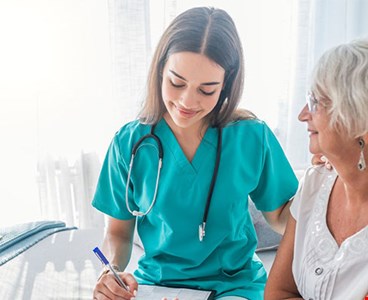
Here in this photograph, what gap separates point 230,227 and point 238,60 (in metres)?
0.44

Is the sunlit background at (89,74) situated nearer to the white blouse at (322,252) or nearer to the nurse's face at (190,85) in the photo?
the nurse's face at (190,85)

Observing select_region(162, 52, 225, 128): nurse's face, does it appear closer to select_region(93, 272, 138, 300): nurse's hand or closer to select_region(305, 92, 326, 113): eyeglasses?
→ select_region(305, 92, 326, 113): eyeglasses

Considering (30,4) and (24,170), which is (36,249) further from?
(30,4)

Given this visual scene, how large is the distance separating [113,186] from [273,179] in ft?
1.49

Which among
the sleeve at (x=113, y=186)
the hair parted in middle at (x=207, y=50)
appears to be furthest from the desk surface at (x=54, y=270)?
the hair parted in middle at (x=207, y=50)

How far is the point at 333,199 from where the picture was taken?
1.18 metres

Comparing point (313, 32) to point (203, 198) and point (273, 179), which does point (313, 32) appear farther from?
point (203, 198)

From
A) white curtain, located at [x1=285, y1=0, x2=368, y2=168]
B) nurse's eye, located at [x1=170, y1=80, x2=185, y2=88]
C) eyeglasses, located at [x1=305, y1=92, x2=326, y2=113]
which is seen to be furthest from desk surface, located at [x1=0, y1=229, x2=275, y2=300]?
white curtain, located at [x1=285, y1=0, x2=368, y2=168]

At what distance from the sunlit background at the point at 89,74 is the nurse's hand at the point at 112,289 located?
1.19 meters

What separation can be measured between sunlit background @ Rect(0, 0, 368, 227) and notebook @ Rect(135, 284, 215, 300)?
1129 millimetres

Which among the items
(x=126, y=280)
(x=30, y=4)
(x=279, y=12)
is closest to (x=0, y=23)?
(x=30, y=4)

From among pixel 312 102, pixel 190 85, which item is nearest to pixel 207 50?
pixel 190 85

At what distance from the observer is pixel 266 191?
1388 millimetres

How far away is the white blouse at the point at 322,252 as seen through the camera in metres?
1.06
